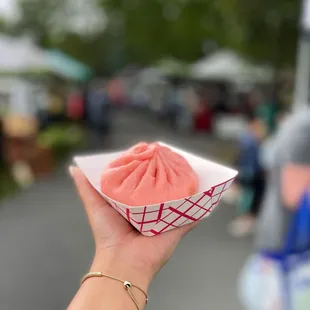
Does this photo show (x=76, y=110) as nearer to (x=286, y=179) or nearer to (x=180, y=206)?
(x=286, y=179)

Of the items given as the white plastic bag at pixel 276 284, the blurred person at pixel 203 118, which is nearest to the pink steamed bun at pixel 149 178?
the white plastic bag at pixel 276 284

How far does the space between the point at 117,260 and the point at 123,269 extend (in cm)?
3

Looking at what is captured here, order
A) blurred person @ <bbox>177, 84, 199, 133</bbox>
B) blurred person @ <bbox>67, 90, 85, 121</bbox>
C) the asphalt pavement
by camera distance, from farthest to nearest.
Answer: blurred person @ <bbox>177, 84, 199, 133</bbox>
blurred person @ <bbox>67, 90, 85, 121</bbox>
the asphalt pavement

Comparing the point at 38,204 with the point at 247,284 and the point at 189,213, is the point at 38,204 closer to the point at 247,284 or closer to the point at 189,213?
the point at 247,284

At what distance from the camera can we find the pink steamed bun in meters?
1.32

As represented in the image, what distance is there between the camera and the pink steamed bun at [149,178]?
1.32 meters

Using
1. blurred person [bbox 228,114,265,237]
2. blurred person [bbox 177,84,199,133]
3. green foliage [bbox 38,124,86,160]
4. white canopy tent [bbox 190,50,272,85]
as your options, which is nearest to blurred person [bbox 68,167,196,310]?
blurred person [bbox 228,114,265,237]

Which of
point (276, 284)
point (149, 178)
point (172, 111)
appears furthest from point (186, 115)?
point (149, 178)

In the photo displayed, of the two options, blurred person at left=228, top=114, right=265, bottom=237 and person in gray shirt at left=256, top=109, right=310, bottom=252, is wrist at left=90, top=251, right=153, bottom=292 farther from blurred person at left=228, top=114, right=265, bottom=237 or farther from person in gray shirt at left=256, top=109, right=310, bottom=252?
blurred person at left=228, top=114, right=265, bottom=237

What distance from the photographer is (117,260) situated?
4.14 feet

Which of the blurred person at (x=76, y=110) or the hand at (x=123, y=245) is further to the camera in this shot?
the blurred person at (x=76, y=110)

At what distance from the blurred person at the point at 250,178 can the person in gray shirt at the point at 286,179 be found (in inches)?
142

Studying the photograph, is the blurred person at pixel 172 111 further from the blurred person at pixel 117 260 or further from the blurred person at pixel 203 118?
the blurred person at pixel 117 260

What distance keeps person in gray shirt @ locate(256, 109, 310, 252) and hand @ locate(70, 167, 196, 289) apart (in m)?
1.02
